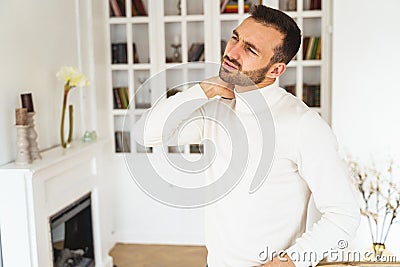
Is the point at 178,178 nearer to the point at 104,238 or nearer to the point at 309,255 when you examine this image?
the point at 104,238

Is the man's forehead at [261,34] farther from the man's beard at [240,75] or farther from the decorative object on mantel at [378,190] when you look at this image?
the decorative object on mantel at [378,190]

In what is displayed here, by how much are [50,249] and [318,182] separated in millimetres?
1967

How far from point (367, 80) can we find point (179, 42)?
61.6 inches

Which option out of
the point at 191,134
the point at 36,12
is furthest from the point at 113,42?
the point at 191,134

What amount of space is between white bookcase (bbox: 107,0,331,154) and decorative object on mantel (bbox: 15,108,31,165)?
1.30 m

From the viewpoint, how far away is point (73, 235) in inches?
123

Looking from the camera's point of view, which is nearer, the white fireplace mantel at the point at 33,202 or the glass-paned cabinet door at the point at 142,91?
the white fireplace mantel at the point at 33,202

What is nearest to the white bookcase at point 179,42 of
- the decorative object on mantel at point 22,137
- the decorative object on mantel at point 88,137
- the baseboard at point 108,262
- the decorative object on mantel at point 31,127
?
the decorative object on mantel at point 88,137

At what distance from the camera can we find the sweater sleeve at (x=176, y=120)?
120 cm

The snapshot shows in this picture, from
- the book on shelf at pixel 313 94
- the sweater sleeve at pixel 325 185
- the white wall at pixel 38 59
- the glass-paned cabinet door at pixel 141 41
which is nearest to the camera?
the sweater sleeve at pixel 325 185

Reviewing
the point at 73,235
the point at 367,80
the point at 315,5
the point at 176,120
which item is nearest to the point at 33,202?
the point at 73,235

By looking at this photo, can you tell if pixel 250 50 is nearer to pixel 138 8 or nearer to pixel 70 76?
pixel 70 76

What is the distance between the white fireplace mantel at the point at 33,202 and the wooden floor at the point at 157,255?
0.96 m

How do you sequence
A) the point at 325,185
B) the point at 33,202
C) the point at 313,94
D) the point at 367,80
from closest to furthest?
the point at 325,185, the point at 33,202, the point at 367,80, the point at 313,94
